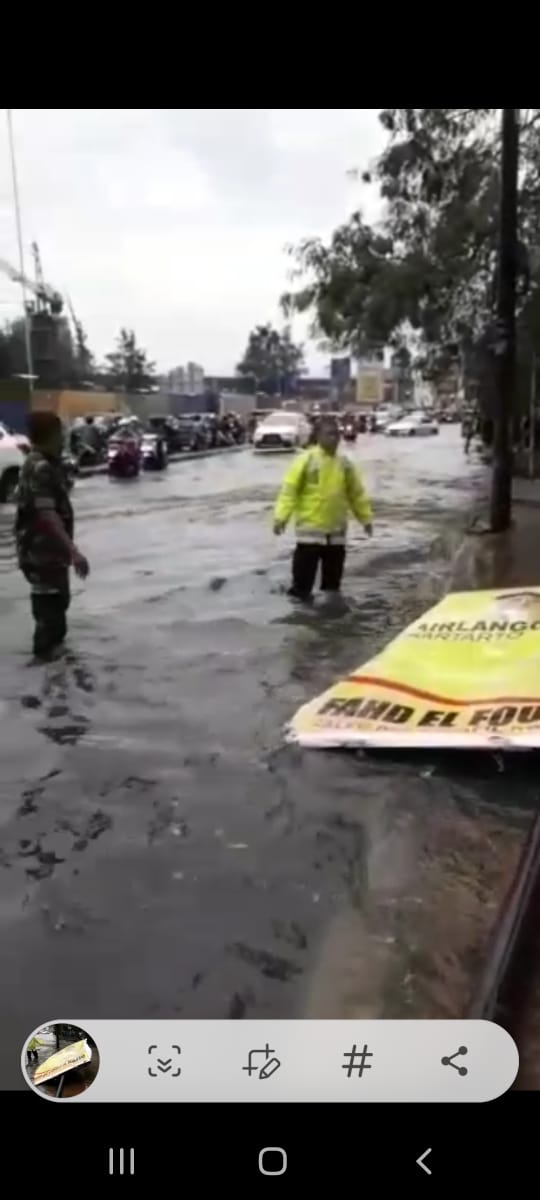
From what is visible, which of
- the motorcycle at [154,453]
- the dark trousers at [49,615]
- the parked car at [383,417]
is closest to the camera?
the parked car at [383,417]

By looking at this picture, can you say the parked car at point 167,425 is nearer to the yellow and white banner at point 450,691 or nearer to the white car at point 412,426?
the white car at point 412,426

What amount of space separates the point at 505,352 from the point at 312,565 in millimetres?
2894

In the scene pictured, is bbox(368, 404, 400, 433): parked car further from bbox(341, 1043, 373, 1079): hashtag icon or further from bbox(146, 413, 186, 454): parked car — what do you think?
bbox(341, 1043, 373, 1079): hashtag icon

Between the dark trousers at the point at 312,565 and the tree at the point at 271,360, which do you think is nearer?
the tree at the point at 271,360

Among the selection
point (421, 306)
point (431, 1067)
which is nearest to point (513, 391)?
point (421, 306)

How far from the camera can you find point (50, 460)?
4027 mm

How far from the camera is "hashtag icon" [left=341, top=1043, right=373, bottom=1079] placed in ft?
4.66

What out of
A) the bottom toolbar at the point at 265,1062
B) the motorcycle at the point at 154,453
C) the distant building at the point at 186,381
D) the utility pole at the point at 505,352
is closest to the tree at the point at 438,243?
the utility pole at the point at 505,352

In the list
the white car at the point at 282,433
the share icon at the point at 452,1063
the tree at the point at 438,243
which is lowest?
the share icon at the point at 452,1063

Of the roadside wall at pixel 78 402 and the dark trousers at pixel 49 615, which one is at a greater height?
the roadside wall at pixel 78 402
